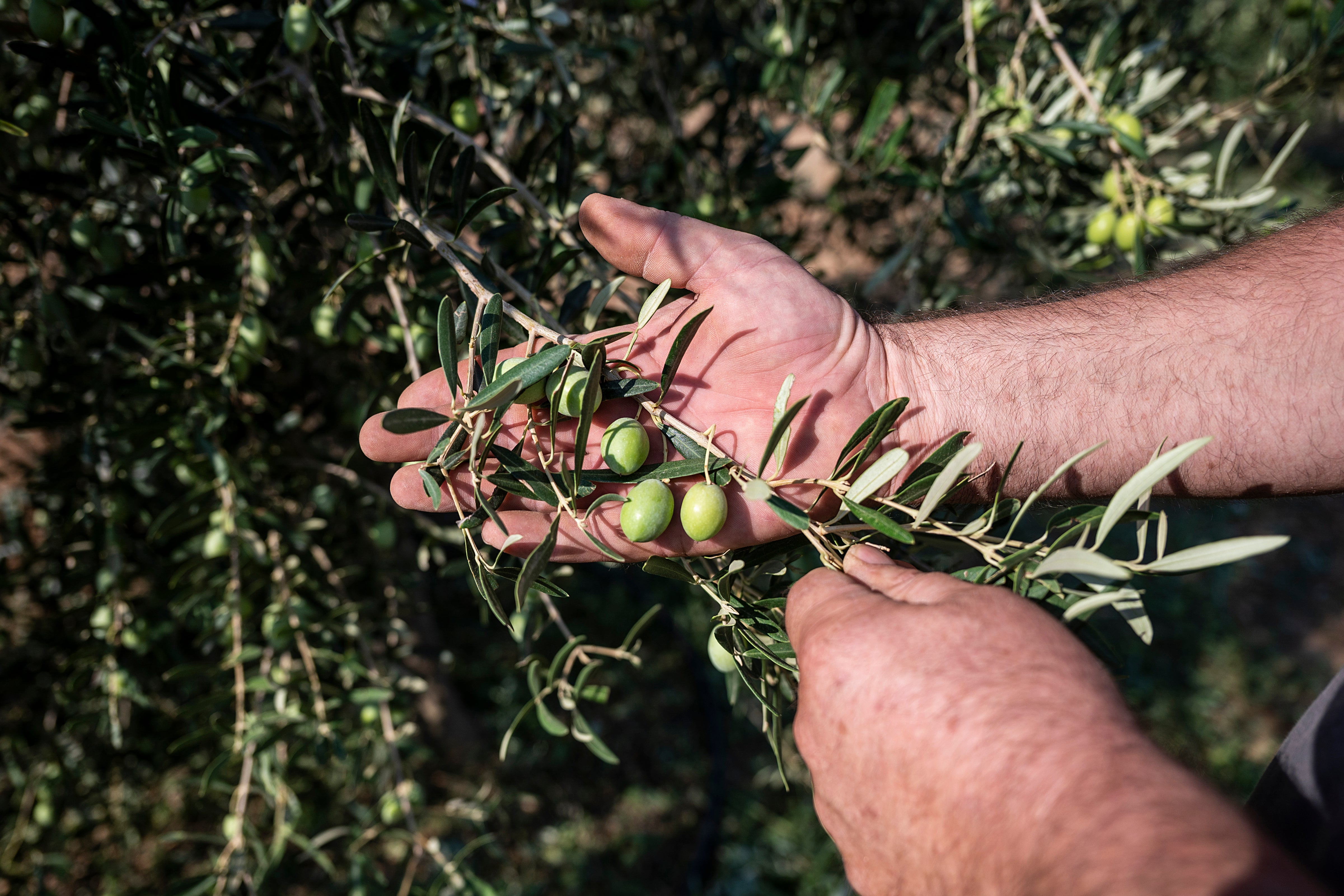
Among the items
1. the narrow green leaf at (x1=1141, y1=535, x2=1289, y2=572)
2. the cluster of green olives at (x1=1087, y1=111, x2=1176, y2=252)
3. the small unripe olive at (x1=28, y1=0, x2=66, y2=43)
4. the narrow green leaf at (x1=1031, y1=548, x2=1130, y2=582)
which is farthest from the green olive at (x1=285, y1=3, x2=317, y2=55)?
the cluster of green olives at (x1=1087, y1=111, x2=1176, y2=252)

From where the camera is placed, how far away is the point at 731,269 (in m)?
1.34

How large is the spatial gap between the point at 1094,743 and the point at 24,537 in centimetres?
281

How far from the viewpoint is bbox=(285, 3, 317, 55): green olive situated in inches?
51.2

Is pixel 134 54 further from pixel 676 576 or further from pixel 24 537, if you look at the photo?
pixel 24 537

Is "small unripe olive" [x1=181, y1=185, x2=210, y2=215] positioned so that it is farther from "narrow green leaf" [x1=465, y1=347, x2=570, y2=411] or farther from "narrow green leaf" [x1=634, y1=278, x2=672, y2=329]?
"narrow green leaf" [x1=634, y1=278, x2=672, y2=329]

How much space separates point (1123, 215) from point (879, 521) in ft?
4.88

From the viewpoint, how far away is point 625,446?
1059mm

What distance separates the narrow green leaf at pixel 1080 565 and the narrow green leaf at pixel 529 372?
0.68 meters

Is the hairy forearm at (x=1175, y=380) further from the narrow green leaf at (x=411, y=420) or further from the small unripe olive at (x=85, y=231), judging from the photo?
the small unripe olive at (x=85, y=231)

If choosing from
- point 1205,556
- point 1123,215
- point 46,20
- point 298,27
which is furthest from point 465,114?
point 1123,215

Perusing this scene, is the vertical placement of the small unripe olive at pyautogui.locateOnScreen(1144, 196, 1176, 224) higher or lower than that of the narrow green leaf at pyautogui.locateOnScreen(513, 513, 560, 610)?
higher

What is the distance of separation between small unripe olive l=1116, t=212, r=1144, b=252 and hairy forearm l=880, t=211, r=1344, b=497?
8.9 inches

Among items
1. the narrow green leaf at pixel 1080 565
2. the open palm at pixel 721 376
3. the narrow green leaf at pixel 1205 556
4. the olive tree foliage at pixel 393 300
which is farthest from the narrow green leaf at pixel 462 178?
the narrow green leaf at pixel 1205 556

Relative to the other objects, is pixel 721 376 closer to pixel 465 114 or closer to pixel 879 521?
pixel 879 521
